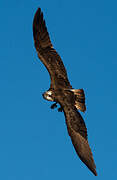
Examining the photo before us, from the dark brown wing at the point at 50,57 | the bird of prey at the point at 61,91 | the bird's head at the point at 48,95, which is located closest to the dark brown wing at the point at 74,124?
the bird of prey at the point at 61,91

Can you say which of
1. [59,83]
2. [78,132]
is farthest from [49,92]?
[78,132]

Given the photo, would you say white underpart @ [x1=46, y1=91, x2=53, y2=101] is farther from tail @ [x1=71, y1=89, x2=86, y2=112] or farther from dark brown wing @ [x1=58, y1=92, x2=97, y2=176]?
tail @ [x1=71, y1=89, x2=86, y2=112]

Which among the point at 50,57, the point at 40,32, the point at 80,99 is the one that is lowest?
the point at 80,99

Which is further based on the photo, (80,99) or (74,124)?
(74,124)

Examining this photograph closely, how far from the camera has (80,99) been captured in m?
26.4

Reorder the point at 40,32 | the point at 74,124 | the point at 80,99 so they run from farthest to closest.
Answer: the point at 74,124
the point at 80,99
the point at 40,32

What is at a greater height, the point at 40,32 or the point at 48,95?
the point at 40,32

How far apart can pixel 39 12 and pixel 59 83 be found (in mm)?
3169

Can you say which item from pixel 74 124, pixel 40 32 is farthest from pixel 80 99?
pixel 40 32

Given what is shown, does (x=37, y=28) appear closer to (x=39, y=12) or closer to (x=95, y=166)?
(x=39, y=12)

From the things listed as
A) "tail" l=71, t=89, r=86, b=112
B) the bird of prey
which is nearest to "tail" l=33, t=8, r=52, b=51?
the bird of prey

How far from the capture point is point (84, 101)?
1040 inches

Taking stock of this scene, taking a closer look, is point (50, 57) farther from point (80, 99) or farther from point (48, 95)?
point (80, 99)

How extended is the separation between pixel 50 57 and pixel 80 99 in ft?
7.37
